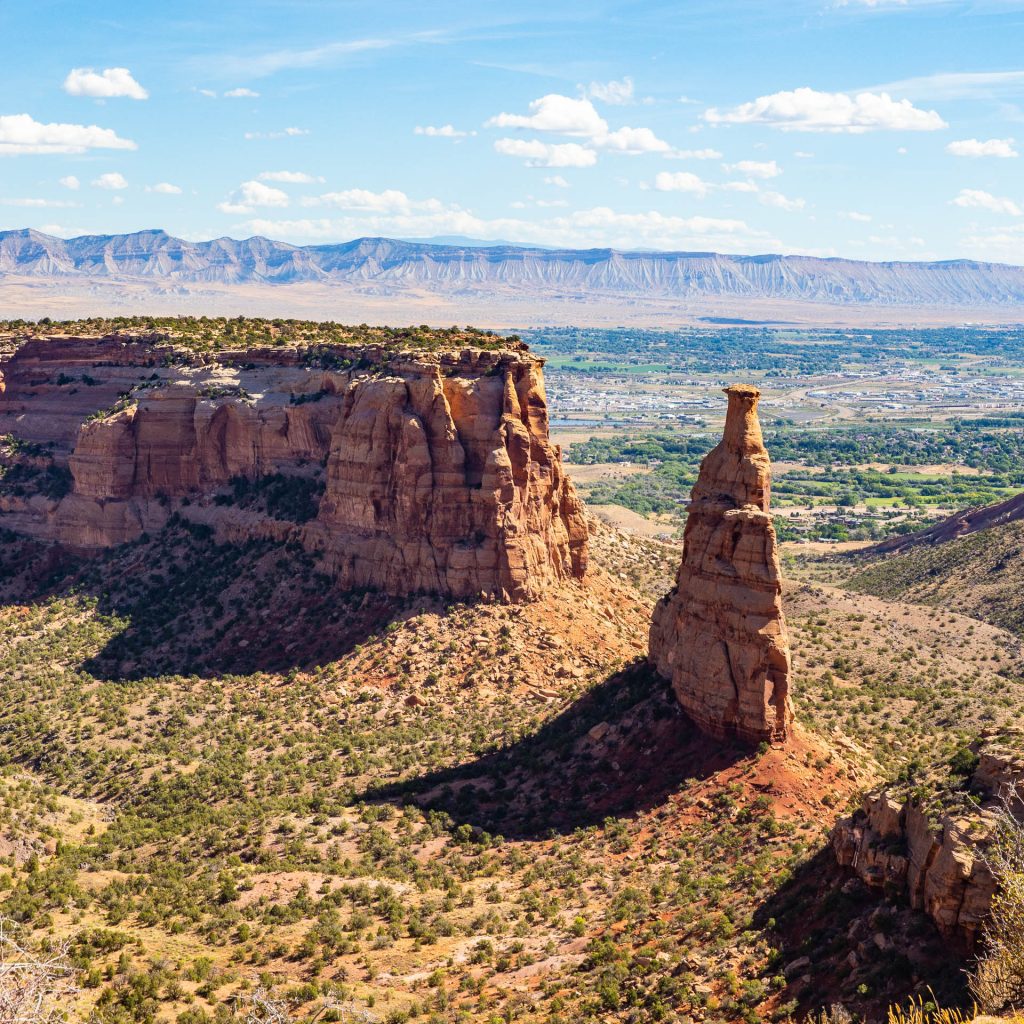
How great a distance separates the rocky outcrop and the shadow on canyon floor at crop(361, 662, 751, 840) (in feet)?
38.1

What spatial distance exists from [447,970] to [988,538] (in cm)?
7702

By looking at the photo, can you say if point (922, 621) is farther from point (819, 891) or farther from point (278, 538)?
point (819, 891)

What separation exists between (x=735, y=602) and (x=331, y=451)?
29133 mm

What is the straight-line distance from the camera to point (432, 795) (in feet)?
174

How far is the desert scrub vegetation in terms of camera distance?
74000 millimetres

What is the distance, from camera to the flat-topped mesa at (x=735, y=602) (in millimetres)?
46688

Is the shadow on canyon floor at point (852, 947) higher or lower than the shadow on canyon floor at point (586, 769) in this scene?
higher

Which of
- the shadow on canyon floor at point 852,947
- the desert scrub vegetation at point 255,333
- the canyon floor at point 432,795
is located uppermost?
the desert scrub vegetation at point 255,333

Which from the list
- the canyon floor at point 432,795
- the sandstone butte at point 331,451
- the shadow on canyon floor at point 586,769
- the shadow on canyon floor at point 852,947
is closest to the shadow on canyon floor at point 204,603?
the canyon floor at point 432,795

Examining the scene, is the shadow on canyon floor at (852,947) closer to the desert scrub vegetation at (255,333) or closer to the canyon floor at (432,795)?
the canyon floor at (432,795)

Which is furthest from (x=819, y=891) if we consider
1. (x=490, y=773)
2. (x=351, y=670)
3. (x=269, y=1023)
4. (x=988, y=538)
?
(x=988, y=538)

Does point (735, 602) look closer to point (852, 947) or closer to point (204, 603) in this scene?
point (852, 947)

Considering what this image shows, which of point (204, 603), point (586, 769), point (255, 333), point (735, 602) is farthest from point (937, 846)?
point (255, 333)

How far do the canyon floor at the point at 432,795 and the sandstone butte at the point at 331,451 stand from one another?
2.12 metres
